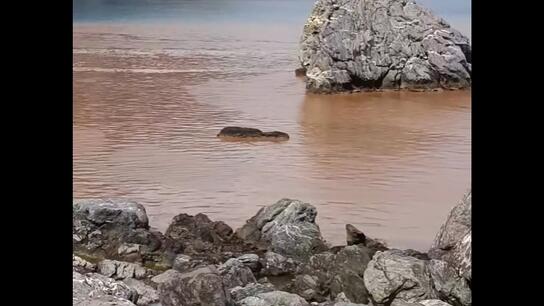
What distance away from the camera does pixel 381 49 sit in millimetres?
12422

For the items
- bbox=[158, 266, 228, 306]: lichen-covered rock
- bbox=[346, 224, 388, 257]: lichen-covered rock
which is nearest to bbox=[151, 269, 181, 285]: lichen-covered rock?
bbox=[158, 266, 228, 306]: lichen-covered rock

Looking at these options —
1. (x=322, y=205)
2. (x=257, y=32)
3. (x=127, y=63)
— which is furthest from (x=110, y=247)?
(x=257, y=32)

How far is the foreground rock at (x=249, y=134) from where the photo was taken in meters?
8.79

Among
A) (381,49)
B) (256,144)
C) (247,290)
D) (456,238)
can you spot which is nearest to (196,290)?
(247,290)

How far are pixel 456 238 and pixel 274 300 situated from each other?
117 cm

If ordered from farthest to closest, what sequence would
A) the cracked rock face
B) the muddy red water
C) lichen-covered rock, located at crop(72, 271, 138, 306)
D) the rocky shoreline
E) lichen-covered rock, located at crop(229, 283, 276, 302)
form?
1. the cracked rock face
2. the muddy red water
3. lichen-covered rock, located at crop(229, 283, 276, 302)
4. the rocky shoreline
5. lichen-covered rock, located at crop(72, 271, 138, 306)

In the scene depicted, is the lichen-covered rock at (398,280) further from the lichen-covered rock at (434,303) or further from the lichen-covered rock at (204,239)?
the lichen-covered rock at (204,239)

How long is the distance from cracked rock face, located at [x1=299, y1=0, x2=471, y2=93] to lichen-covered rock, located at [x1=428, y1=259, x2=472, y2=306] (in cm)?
811

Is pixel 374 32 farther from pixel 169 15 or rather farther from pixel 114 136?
pixel 169 15

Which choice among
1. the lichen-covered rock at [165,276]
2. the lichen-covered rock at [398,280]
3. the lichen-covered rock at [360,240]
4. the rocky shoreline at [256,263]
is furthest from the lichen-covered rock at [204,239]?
the lichen-covered rock at [398,280]

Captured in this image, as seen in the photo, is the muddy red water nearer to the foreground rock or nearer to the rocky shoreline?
the foreground rock

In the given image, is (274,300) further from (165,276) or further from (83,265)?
(83,265)

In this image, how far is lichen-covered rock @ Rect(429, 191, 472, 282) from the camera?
4215 millimetres
